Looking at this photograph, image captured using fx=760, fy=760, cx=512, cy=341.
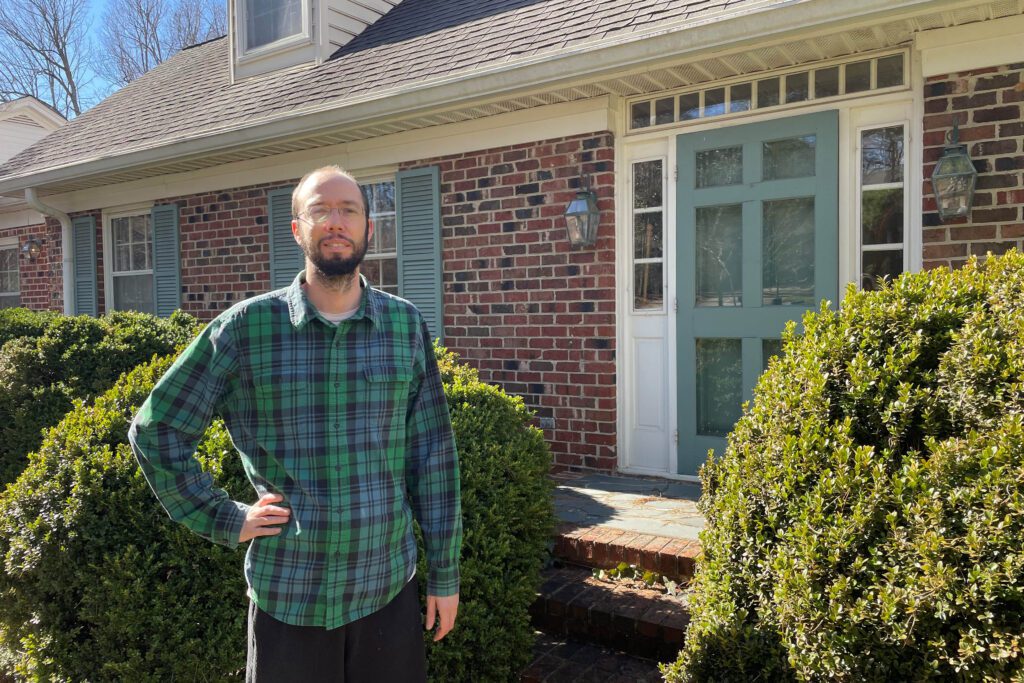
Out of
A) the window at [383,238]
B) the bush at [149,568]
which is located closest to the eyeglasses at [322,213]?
the bush at [149,568]

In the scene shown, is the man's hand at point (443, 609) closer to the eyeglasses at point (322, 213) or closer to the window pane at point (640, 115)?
the eyeglasses at point (322, 213)

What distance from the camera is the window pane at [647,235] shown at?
5.18 m

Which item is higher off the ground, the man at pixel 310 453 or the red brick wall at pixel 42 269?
the red brick wall at pixel 42 269

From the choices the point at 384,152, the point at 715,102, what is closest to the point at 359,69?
the point at 384,152

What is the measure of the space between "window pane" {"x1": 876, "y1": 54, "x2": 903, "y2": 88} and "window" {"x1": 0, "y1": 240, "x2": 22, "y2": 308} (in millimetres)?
10727

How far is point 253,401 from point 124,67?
73.8 feet

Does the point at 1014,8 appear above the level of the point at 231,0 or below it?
below

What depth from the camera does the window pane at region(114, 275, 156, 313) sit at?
848 cm

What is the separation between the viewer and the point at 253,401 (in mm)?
1771

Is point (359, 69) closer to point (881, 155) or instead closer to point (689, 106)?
point (689, 106)

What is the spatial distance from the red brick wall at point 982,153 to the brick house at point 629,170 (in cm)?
1

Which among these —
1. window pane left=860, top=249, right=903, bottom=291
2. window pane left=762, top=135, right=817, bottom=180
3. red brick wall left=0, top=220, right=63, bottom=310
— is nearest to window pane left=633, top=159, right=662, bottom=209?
window pane left=762, top=135, right=817, bottom=180

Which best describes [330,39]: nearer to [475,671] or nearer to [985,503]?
[475,671]

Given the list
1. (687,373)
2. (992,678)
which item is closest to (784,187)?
(687,373)
